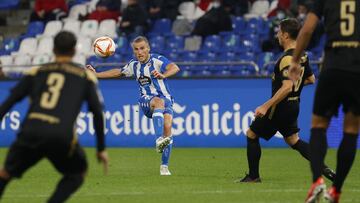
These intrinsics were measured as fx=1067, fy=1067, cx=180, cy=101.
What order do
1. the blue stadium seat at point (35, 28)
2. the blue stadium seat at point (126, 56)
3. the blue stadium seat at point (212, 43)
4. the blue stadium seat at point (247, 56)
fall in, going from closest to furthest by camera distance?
the blue stadium seat at point (247, 56), the blue stadium seat at point (212, 43), the blue stadium seat at point (126, 56), the blue stadium seat at point (35, 28)

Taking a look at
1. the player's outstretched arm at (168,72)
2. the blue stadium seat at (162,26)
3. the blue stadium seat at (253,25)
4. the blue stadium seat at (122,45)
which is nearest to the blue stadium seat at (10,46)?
the blue stadium seat at (122,45)

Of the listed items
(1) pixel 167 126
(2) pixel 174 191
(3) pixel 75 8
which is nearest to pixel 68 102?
(2) pixel 174 191

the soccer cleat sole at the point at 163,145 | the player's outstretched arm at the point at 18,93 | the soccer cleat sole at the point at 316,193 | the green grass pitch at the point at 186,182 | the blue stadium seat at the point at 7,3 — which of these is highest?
the blue stadium seat at the point at 7,3

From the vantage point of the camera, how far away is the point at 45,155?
8359mm

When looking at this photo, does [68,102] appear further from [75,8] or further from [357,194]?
[75,8]

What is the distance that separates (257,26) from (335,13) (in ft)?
48.7

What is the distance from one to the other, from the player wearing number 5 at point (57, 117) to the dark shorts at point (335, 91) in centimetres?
223

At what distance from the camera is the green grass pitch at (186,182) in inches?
445

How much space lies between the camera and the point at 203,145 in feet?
68.5

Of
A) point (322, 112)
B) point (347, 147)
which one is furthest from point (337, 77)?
point (347, 147)

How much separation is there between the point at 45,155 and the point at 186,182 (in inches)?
195

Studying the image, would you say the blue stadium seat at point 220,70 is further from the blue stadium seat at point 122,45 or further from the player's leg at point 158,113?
the player's leg at point 158,113

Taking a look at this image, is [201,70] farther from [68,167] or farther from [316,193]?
[68,167]

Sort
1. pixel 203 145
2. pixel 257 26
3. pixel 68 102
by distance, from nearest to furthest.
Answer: pixel 68 102
pixel 203 145
pixel 257 26
